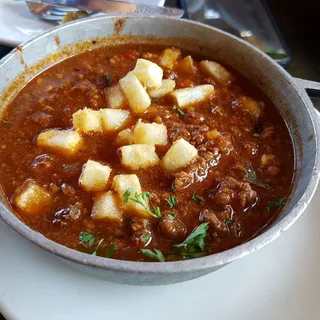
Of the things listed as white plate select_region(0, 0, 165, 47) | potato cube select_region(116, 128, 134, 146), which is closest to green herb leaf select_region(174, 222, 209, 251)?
potato cube select_region(116, 128, 134, 146)

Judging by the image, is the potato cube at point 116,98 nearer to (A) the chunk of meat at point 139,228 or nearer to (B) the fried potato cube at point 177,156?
(B) the fried potato cube at point 177,156

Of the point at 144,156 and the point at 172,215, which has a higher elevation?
the point at 144,156

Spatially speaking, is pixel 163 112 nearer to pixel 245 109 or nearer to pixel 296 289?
pixel 245 109

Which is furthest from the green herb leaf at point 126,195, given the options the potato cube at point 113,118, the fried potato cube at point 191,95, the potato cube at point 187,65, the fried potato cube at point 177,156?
the potato cube at point 187,65

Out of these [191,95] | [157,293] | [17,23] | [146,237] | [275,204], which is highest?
[17,23]

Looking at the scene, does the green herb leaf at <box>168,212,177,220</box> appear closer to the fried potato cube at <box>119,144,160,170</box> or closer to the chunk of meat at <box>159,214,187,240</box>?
the chunk of meat at <box>159,214,187,240</box>

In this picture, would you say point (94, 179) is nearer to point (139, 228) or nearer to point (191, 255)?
point (139, 228)

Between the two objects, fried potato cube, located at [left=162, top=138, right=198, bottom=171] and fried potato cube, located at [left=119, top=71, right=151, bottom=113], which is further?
fried potato cube, located at [left=119, top=71, right=151, bottom=113]

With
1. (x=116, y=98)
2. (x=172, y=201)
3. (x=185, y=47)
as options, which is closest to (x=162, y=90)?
(x=116, y=98)
